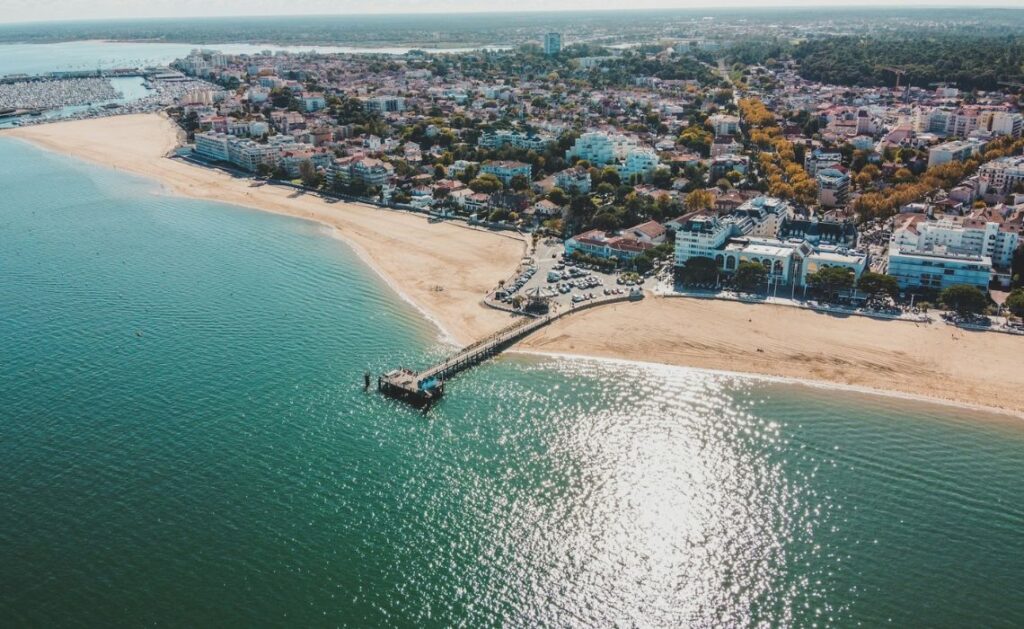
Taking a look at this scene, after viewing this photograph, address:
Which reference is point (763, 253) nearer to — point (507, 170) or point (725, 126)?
point (507, 170)

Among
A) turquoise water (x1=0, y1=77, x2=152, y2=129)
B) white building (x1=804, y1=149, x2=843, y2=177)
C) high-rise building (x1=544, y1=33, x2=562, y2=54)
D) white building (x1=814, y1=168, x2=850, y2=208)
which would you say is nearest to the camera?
white building (x1=814, y1=168, x2=850, y2=208)

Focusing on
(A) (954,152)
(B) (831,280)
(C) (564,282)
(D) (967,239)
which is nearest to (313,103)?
(C) (564,282)

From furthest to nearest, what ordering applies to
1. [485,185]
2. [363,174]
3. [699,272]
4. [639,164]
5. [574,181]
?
[639,164]
[363,174]
[574,181]
[485,185]
[699,272]

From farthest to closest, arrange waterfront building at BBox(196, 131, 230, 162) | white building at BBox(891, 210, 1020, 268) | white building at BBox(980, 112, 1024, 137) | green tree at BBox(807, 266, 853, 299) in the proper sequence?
waterfront building at BBox(196, 131, 230, 162)
white building at BBox(980, 112, 1024, 137)
white building at BBox(891, 210, 1020, 268)
green tree at BBox(807, 266, 853, 299)

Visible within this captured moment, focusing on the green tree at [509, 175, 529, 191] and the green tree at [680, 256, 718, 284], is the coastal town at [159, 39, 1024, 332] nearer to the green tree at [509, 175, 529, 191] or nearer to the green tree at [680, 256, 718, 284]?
the green tree at [680, 256, 718, 284]

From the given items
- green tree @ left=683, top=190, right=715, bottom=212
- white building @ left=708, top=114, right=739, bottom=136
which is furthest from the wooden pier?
white building @ left=708, top=114, right=739, bottom=136

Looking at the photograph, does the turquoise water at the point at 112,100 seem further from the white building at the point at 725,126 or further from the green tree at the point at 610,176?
the white building at the point at 725,126

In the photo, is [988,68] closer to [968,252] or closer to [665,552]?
[968,252]
